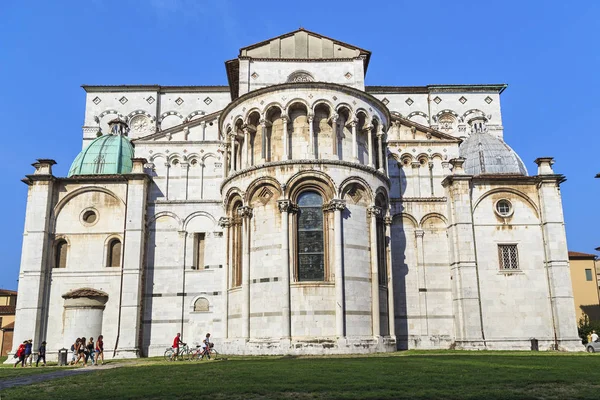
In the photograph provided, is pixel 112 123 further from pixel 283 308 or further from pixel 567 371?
pixel 567 371

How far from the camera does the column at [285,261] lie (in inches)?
914

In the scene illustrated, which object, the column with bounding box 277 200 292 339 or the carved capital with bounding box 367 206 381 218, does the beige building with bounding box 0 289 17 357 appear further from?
the carved capital with bounding box 367 206 381 218

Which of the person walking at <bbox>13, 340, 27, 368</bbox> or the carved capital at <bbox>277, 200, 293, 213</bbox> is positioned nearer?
the carved capital at <bbox>277, 200, 293, 213</bbox>

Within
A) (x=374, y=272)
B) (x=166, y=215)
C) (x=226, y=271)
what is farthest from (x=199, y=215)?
(x=374, y=272)

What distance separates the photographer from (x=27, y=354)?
26078 mm

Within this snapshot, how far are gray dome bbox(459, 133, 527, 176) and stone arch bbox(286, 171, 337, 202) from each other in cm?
1336

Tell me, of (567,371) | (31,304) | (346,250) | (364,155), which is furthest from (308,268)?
(31,304)

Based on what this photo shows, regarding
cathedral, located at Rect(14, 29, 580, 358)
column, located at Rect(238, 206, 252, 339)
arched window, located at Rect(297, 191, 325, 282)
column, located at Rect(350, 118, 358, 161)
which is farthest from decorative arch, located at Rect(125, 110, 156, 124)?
arched window, located at Rect(297, 191, 325, 282)

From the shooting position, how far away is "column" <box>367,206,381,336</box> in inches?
953

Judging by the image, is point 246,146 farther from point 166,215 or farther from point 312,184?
point 166,215

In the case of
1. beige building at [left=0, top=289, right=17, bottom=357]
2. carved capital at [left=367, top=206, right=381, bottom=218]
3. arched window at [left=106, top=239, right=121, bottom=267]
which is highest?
carved capital at [left=367, top=206, right=381, bottom=218]

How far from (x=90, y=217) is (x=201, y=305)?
802 centimetres

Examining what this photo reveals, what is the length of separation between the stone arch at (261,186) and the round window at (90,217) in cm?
1034

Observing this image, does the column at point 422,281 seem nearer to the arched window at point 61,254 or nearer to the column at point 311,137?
the column at point 311,137
